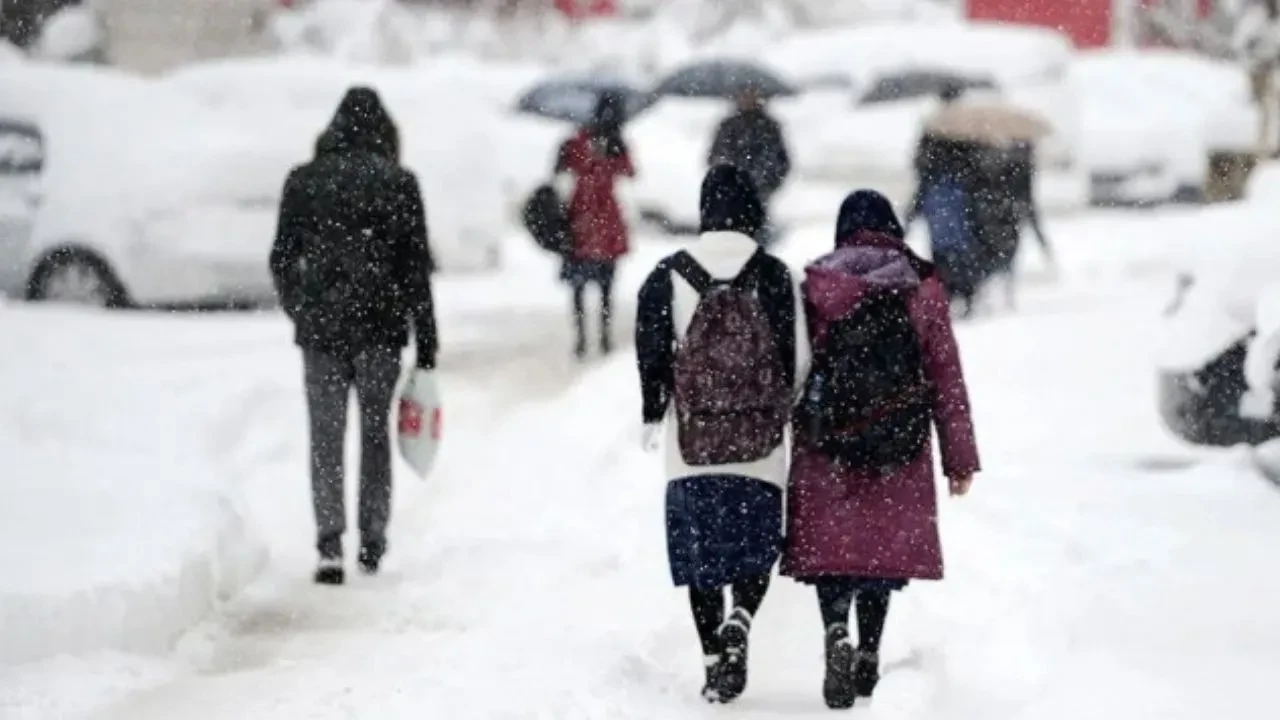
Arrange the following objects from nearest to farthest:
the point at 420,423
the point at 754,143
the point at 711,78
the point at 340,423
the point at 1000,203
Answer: the point at 340,423 → the point at 420,423 → the point at 754,143 → the point at 1000,203 → the point at 711,78

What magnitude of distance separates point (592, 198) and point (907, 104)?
36.6ft

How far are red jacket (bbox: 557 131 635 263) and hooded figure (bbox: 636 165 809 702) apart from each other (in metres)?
7.52

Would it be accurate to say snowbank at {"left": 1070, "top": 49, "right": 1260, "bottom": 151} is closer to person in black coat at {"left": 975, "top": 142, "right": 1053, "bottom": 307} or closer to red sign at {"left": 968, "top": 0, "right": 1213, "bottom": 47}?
red sign at {"left": 968, "top": 0, "right": 1213, "bottom": 47}

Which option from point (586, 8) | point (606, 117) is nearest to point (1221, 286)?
point (606, 117)

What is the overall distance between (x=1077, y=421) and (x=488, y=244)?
6.95 m

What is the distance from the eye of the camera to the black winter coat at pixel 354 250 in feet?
27.1

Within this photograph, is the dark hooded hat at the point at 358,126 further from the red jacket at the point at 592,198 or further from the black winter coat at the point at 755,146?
the red jacket at the point at 592,198

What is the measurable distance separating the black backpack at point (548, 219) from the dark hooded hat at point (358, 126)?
5.73 meters

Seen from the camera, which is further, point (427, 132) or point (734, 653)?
point (427, 132)

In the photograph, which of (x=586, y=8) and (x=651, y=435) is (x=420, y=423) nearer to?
(x=651, y=435)

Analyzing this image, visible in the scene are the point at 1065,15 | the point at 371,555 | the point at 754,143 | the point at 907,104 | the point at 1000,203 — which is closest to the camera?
the point at 371,555

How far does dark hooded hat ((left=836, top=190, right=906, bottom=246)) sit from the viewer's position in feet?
21.3

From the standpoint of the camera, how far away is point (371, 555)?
8.74m

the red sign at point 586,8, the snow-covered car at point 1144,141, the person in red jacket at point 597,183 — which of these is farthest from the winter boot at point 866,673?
the red sign at point 586,8
